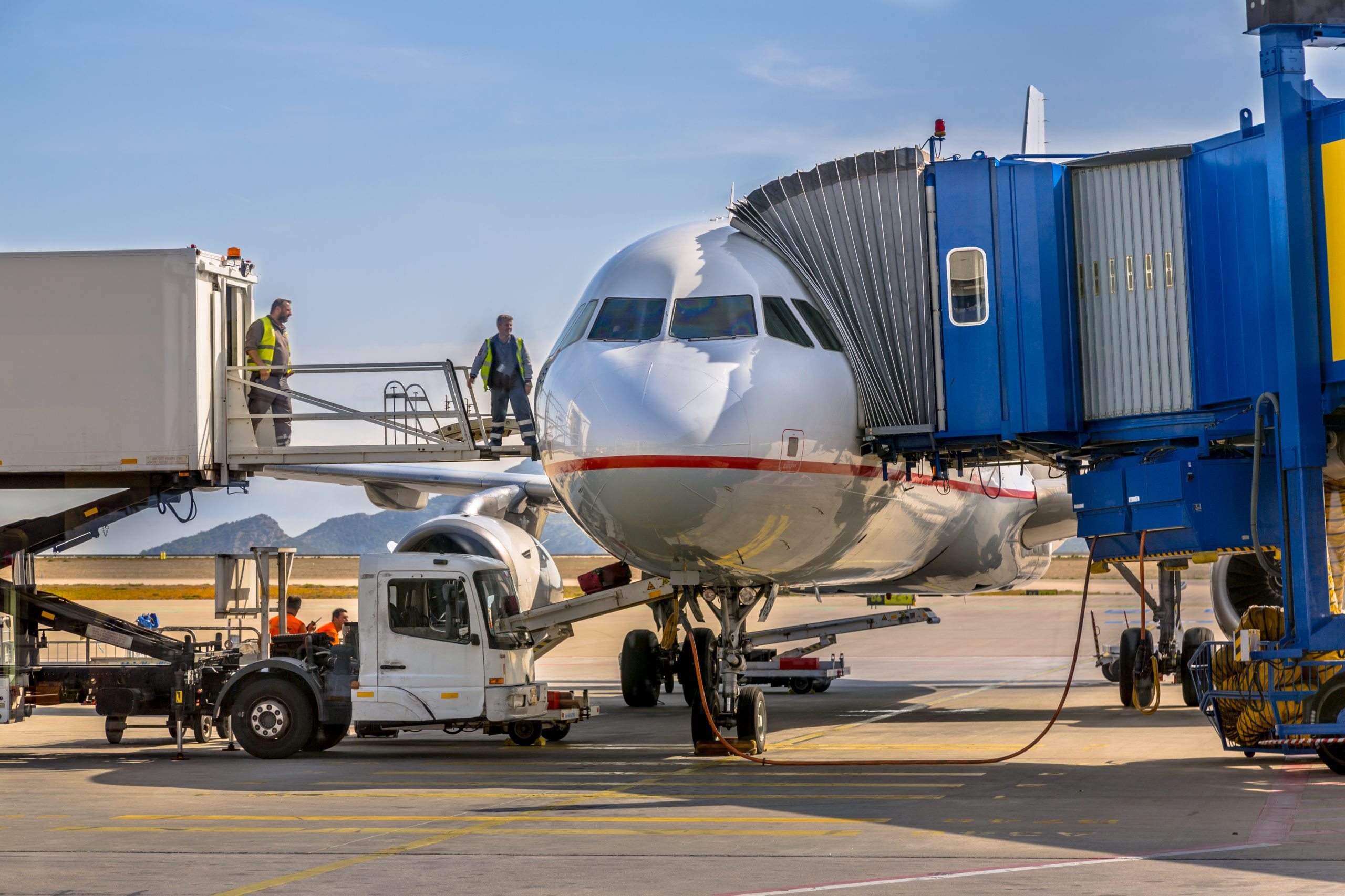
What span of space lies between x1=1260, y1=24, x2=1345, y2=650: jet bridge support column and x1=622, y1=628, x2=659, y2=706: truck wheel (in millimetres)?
12294

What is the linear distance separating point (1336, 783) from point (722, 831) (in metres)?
5.10

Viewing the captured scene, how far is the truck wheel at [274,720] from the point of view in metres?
16.0

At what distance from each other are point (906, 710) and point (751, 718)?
7.55 meters

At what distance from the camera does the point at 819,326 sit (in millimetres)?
14242

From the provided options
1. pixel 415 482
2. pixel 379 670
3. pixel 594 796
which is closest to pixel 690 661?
pixel 415 482

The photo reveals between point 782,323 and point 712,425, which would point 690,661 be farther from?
point 712,425

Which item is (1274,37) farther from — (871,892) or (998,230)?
(871,892)

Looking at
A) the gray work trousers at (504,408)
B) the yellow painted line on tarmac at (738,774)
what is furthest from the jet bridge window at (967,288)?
the gray work trousers at (504,408)

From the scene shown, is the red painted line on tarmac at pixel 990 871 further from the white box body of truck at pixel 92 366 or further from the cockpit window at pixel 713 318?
the white box body of truck at pixel 92 366

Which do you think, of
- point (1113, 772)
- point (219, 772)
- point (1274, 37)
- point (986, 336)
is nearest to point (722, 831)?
point (1113, 772)

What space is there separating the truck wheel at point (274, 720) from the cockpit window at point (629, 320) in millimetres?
5400

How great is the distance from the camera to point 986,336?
1384cm

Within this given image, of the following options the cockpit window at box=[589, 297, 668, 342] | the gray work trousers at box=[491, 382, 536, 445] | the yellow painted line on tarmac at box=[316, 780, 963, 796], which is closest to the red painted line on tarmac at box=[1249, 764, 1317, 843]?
the yellow painted line on tarmac at box=[316, 780, 963, 796]

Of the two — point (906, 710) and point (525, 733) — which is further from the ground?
point (525, 733)
